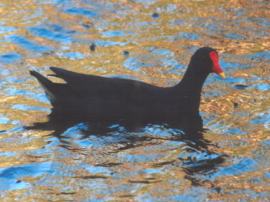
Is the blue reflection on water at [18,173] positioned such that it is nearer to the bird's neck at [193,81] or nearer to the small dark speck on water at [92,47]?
the bird's neck at [193,81]

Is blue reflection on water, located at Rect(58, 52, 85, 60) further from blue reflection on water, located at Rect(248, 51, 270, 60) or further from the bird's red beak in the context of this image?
the bird's red beak

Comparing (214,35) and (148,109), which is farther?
(214,35)

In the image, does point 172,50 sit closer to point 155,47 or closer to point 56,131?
point 155,47

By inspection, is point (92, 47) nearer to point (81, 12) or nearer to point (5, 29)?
point (5, 29)

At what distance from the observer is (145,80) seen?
13.1m

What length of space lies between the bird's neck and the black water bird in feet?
0.04

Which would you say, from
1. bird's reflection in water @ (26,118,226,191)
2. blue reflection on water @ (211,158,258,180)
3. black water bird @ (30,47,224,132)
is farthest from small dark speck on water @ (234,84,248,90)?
blue reflection on water @ (211,158,258,180)

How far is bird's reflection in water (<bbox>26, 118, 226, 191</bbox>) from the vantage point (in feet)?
32.4

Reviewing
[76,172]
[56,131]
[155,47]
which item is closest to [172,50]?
[155,47]

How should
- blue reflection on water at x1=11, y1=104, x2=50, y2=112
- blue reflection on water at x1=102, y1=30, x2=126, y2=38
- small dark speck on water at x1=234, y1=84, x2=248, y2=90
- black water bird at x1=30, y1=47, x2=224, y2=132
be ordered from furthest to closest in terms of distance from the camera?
blue reflection on water at x1=102, y1=30, x2=126, y2=38 → small dark speck on water at x1=234, y1=84, x2=248, y2=90 → blue reflection on water at x1=11, y1=104, x2=50, y2=112 → black water bird at x1=30, y1=47, x2=224, y2=132

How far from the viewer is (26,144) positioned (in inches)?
414

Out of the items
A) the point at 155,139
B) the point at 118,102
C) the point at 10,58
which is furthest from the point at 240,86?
the point at 10,58

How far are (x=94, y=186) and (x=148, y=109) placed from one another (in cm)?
259

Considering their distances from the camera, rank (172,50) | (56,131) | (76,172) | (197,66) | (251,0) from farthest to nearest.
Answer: (251,0) → (172,50) → (197,66) → (56,131) → (76,172)
